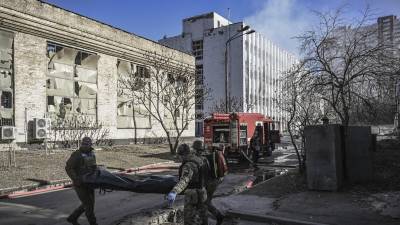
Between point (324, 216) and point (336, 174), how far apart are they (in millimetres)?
2951

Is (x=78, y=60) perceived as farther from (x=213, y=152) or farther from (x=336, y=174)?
(x=213, y=152)

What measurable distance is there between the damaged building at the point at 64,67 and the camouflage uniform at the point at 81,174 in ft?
57.3

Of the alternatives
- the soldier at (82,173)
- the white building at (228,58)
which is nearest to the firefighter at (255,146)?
the soldier at (82,173)

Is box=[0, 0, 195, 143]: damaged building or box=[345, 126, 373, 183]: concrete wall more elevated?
box=[0, 0, 195, 143]: damaged building

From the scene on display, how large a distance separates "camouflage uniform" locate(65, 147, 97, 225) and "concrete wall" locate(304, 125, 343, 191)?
6347mm

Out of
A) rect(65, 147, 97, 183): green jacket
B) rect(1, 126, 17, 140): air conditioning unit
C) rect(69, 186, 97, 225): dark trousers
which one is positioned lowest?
rect(69, 186, 97, 225): dark trousers

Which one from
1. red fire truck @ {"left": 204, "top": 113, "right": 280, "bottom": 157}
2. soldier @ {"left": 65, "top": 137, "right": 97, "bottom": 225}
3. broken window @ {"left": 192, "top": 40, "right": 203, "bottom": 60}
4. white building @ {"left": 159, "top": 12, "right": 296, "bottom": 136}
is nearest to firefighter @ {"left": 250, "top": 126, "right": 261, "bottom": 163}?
red fire truck @ {"left": 204, "top": 113, "right": 280, "bottom": 157}

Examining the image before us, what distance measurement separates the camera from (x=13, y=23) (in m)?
24.6

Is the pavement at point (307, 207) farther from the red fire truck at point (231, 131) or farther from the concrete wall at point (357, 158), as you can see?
the red fire truck at point (231, 131)

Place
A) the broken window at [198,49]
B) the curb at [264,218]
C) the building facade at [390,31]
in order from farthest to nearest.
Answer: the broken window at [198,49], the building facade at [390,31], the curb at [264,218]

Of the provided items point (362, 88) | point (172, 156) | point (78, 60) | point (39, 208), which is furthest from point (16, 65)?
point (362, 88)

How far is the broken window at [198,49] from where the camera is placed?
7806cm

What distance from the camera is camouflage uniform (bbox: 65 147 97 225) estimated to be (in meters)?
8.09

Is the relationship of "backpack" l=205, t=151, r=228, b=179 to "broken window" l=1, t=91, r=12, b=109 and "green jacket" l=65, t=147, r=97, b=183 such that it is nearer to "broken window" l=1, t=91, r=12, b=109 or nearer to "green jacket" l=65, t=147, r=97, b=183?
"green jacket" l=65, t=147, r=97, b=183
